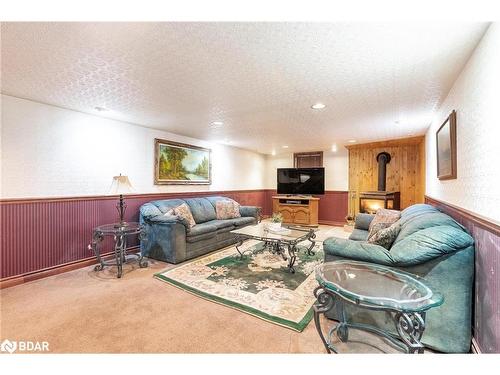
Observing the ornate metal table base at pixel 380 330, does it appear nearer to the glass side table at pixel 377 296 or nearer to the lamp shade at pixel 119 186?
the glass side table at pixel 377 296

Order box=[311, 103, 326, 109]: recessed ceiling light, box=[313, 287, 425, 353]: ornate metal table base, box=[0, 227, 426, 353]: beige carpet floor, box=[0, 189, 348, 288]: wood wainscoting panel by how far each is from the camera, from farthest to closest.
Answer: box=[311, 103, 326, 109]: recessed ceiling light
box=[0, 189, 348, 288]: wood wainscoting panel
box=[0, 227, 426, 353]: beige carpet floor
box=[313, 287, 425, 353]: ornate metal table base

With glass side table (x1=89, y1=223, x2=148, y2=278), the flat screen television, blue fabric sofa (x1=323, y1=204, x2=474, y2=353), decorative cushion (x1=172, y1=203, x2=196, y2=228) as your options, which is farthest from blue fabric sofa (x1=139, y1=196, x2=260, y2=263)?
the flat screen television

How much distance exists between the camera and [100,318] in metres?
2.01

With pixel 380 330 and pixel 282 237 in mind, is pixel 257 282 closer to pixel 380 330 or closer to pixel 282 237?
pixel 282 237

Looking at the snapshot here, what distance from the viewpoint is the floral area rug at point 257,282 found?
2125mm

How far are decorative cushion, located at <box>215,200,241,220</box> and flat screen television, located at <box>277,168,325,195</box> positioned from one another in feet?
8.63

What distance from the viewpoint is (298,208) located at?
6711mm

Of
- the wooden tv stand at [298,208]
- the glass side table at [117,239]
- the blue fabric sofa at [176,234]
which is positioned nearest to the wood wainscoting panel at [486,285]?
the blue fabric sofa at [176,234]

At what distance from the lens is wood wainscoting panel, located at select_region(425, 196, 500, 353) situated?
1.33 metres

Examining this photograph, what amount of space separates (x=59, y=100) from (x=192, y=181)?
2662 millimetres

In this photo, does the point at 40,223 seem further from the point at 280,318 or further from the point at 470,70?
the point at 470,70

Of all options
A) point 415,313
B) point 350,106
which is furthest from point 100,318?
point 350,106

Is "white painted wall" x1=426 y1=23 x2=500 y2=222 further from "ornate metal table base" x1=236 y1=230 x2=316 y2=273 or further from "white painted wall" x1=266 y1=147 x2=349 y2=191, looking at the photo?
"white painted wall" x1=266 y1=147 x2=349 y2=191

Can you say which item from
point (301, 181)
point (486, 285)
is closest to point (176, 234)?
point (486, 285)
